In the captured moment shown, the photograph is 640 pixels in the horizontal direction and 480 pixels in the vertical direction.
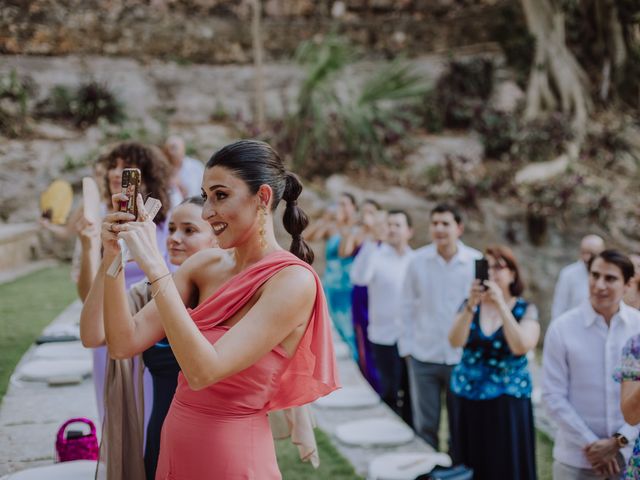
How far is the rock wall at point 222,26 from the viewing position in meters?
12.4

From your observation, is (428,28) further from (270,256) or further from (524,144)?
(270,256)

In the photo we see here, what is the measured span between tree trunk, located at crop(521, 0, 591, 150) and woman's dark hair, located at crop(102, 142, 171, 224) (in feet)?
33.1

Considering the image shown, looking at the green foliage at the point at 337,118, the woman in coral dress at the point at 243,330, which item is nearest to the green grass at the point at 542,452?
the woman in coral dress at the point at 243,330

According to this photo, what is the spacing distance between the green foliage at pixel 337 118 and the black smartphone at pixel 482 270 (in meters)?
7.49

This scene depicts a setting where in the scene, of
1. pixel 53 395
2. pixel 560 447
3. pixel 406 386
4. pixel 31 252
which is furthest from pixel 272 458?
pixel 31 252

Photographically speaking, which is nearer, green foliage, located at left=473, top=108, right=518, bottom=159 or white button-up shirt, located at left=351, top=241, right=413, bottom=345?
white button-up shirt, located at left=351, top=241, right=413, bottom=345

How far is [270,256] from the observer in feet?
6.12

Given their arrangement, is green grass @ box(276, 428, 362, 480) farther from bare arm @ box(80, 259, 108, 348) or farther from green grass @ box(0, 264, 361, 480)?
bare arm @ box(80, 259, 108, 348)

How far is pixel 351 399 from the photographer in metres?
4.38

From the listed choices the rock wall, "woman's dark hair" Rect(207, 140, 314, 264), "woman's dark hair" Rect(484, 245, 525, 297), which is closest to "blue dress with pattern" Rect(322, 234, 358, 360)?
"woman's dark hair" Rect(484, 245, 525, 297)

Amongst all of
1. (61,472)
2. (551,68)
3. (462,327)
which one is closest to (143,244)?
(61,472)

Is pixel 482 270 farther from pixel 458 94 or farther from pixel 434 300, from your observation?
pixel 458 94

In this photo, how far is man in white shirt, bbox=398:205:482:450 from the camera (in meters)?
4.84

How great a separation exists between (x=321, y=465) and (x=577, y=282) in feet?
9.26
